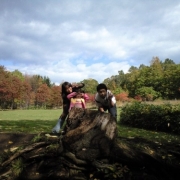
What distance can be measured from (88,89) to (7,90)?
41.0 m

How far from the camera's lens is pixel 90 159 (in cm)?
371

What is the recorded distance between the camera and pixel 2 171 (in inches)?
156

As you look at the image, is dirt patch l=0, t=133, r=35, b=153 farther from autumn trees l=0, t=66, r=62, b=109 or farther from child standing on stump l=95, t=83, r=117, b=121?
autumn trees l=0, t=66, r=62, b=109

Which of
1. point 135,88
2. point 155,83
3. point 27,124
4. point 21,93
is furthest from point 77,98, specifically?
point 135,88

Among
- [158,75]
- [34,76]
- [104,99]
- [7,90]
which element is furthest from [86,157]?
[34,76]

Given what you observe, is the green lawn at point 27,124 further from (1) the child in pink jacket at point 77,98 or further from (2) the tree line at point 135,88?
(2) the tree line at point 135,88

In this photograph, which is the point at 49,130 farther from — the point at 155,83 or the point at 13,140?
the point at 155,83

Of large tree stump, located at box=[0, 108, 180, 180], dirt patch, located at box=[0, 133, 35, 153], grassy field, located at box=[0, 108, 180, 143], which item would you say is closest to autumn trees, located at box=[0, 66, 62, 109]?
grassy field, located at box=[0, 108, 180, 143]

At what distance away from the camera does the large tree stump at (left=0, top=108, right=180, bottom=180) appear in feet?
12.0

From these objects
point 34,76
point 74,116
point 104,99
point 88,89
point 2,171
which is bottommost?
point 2,171

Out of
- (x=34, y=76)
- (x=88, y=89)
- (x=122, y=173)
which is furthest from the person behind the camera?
(x=34, y=76)

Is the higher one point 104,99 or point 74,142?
point 104,99

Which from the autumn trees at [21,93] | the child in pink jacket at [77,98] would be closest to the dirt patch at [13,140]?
the child in pink jacket at [77,98]

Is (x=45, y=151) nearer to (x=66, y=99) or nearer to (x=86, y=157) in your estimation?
(x=86, y=157)
